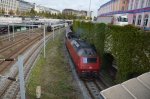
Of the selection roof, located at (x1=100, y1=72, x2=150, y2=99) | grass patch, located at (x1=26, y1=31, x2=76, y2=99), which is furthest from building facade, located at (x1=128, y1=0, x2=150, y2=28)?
roof, located at (x1=100, y1=72, x2=150, y2=99)

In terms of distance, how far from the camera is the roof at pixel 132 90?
9023 millimetres

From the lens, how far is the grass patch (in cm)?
1672

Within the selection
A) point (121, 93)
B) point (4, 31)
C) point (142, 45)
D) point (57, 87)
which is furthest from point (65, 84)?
Result: point (4, 31)

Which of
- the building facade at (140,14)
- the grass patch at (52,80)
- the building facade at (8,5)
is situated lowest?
the grass patch at (52,80)

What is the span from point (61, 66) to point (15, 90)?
9662 mm

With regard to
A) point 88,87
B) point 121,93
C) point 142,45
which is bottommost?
point 88,87

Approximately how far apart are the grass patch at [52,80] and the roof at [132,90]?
7.18m

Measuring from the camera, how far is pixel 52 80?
66.6 feet

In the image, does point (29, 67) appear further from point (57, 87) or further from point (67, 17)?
point (67, 17)

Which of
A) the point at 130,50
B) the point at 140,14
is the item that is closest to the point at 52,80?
the point at 130,50

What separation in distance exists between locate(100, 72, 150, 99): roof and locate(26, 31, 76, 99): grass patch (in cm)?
718

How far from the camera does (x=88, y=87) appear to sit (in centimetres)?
1911

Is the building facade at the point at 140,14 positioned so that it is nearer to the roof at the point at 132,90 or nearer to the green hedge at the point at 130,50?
the green hedge at the point at 130,50

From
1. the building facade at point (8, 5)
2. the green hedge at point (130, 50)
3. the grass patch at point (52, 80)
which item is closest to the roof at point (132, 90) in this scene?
Answer: the green hedge at point (130, 50)
